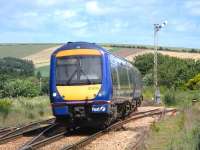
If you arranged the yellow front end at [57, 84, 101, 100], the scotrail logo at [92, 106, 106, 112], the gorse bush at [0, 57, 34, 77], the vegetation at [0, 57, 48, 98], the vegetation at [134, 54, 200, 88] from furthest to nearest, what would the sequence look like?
1. the vegetation at [134, 54, 200, 88]
2. the gorse bush at [0, 57, 34, 77]
3. the vegetation at [0, 57, 48, 98]
4. the yellow front end at [57, 84, 101, 100]
5. the scotrail logo at [92, 106, 106, 112]

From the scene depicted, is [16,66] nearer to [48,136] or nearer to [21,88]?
[21,88]

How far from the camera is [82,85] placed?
20828 millimetres

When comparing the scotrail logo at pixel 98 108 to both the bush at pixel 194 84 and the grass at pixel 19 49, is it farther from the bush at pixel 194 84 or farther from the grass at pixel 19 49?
the grass at pixel 19 49

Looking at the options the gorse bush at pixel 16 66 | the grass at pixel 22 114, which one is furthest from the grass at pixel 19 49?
the grass at pixel 22 114

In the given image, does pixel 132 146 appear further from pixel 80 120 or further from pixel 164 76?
pixel 164 76

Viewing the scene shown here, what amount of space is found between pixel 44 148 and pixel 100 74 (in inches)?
200

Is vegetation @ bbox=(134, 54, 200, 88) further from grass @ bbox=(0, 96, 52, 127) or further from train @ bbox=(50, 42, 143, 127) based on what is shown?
train @ bbox=(50, 42, 143, 127)

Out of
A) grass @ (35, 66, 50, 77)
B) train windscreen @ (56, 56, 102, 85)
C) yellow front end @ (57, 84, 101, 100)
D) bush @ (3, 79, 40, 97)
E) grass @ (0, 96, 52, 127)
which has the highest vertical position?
grass @ (35, 66, 50, 77)

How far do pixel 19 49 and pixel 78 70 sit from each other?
79019 millimetres

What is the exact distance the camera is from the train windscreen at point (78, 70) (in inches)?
828

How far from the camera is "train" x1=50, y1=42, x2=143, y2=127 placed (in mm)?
20703

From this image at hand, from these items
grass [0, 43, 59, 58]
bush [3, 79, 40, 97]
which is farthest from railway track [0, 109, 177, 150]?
grass [0, 43, 59, 58]

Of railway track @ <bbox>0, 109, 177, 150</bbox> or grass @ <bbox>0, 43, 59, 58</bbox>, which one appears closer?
railway track @ <bbox>0, 109, 177, 150</bbox>

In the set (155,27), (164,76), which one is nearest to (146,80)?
(164,76)
